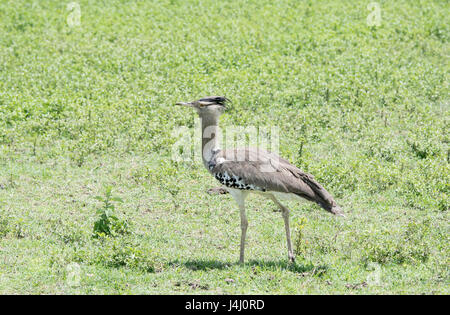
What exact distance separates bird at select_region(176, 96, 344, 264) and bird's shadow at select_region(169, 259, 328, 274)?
0.39 feet

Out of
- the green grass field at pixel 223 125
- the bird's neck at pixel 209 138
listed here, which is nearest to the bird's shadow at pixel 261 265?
the green grass field at pixel 223 125

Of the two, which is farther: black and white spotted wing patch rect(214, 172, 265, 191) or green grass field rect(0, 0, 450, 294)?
black and white spotted wing patch rect(214, 172, 265, 191)

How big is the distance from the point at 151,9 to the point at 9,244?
366 inches

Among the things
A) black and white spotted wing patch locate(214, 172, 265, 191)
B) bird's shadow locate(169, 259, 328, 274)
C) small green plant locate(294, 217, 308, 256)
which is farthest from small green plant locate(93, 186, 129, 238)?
small green plant locate(294, 217, 308, 256)

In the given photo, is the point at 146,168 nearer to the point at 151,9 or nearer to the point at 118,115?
the point at 118,115

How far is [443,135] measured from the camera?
35.3ft

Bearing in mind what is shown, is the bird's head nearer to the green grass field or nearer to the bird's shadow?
the green grass field

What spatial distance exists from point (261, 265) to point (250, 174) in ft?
3.01

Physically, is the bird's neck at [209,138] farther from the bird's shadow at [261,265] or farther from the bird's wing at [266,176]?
the bird's shadow at [261,265]

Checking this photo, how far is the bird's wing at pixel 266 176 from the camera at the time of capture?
7.26 m

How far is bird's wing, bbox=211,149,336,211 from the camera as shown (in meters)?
7.26

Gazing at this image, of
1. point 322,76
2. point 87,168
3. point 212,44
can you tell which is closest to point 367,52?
point 322,76

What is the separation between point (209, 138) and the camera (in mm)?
7586

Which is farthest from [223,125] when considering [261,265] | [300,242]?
[261,265]
